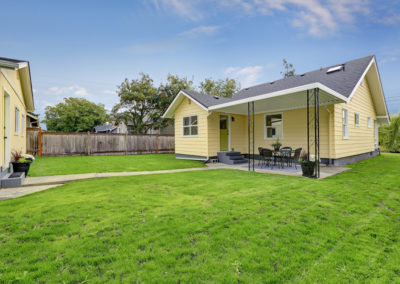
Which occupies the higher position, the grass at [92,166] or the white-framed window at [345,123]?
the white-framed window at [345,123]

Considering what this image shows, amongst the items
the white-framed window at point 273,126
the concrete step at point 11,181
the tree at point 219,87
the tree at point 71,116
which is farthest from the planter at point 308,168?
the tree at point 71,116

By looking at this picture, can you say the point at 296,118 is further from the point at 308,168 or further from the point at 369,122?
the point at 369,122

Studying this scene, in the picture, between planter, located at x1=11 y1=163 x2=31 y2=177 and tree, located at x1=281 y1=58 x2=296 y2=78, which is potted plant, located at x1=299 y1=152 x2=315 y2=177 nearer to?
planter, located at x1=11 y1=163 x2=31 y2=177

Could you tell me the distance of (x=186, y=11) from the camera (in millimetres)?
13250

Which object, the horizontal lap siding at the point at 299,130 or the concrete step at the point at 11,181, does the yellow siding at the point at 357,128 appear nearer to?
the horizontal lap siding at the point at 299,130

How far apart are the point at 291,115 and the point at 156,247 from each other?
9719 mm

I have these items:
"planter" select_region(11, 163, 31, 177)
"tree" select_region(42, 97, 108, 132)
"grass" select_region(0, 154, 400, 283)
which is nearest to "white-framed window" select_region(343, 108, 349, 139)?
"grass" select_region(0, 154, 400, 283)

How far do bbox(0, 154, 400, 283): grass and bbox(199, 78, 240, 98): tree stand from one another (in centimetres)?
2483

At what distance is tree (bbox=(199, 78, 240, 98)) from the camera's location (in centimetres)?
2766

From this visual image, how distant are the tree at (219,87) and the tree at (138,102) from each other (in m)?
8.41

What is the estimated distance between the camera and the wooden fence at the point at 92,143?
1270cm

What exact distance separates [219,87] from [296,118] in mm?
19518

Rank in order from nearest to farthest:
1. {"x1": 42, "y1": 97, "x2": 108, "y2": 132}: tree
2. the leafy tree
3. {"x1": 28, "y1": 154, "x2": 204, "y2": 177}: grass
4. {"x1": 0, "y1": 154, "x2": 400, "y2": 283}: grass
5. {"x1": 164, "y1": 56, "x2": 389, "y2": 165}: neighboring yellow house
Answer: {"x1": 0, "y1": 154, "x2": 400, "y2": 283}: grass
{"x1": 28, "y1": 154, "x2": 204, "y2": 177}: grass
{"x1": 164, "y1": 56, "x2": 389, "y2": 165}: neighboring yellow house
the leafy tree
{"x1": 42, "y1": 97, "x2": 108, "y2": 132}: tree

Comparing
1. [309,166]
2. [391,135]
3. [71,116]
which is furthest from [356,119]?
[71,116]
